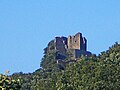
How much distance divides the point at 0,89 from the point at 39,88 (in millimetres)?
43980

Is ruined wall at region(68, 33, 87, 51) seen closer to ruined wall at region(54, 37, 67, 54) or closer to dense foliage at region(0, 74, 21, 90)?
ruined wall at region(54, 37, 67, 54)

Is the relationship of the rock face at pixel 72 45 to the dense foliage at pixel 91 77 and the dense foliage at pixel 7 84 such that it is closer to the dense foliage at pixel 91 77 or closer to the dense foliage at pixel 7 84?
the dense foliage at pixel 91 77

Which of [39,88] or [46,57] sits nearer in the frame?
[39,88]

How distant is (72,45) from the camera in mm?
137375

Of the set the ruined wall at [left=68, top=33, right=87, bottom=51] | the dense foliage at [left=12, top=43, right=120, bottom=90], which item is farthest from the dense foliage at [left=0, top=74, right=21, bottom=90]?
the ruined wall at [left=68, top=33, right=87, bottom=51]

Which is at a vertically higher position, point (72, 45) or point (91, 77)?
point (72, 45)

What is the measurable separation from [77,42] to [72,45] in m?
1.37

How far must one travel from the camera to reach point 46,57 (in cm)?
12356

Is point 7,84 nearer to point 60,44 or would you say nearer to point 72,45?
point 60,44

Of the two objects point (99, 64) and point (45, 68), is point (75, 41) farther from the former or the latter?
point (99, 64)

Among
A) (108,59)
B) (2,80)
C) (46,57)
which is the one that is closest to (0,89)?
(2,80)

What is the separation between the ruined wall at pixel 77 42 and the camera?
134250 millimetres

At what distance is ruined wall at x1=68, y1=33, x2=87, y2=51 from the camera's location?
440 ft

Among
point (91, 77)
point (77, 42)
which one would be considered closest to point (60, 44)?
point (77, 42)
